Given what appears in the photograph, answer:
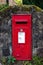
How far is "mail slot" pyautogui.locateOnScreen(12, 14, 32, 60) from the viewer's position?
833cm

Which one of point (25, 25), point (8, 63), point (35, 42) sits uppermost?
point (25, 25)

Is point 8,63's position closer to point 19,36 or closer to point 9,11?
point 19,36

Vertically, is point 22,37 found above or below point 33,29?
below

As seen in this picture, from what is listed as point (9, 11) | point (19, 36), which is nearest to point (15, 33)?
point (19, 36)

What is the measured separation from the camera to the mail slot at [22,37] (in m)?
8.33

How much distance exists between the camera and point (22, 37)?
8375 mm

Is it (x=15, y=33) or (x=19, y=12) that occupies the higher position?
(x=19, y=12)

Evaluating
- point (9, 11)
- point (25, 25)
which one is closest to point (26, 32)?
point (25, 25)

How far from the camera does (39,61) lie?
27.5 feet

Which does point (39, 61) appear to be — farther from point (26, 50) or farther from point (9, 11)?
point (9, 11)

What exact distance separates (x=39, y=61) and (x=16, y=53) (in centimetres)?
72

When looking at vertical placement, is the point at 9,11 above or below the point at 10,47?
above

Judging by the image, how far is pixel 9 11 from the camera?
841 cm

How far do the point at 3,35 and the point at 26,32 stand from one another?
0.68m
